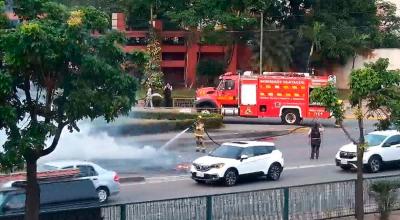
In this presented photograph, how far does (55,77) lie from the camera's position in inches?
573

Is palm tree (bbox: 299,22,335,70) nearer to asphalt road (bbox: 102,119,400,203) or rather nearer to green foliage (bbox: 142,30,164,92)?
→ green foliage (bbox: 142,30,164,92)

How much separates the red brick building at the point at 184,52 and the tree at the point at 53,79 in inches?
1858

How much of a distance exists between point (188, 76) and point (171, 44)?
260 centimetres

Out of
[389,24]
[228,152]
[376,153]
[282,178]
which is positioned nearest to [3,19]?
[228,152]

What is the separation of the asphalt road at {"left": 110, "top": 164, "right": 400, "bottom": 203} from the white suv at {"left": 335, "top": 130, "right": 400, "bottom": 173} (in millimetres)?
351

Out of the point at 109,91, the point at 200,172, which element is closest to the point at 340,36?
the point at 200,172

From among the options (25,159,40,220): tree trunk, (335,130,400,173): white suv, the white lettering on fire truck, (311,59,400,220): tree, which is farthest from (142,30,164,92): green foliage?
(25,159,40,220): tree trunk

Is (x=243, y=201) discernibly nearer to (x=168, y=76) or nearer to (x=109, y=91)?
→ (x=109, y=91)

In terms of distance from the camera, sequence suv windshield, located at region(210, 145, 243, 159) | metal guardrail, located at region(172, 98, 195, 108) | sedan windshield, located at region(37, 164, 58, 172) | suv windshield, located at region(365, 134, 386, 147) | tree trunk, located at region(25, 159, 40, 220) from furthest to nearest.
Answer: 1. metal guardrail, located at region(172, 98, 195, 108)
2. suv windshield, located at region(365, 134, 386, 147)
3. suv windshield, located at region(210, 145, 243, 159)
4. sedan windshield, located at region(37, 164, 58, 172)
5. tree trunk, located at region(25, 159, 40, 220)

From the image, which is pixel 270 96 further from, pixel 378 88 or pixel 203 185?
pixel 378 88

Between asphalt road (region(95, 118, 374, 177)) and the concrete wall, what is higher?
the concrete wall

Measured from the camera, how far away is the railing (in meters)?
18.2

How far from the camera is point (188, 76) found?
63.2m

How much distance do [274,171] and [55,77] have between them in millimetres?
14756
